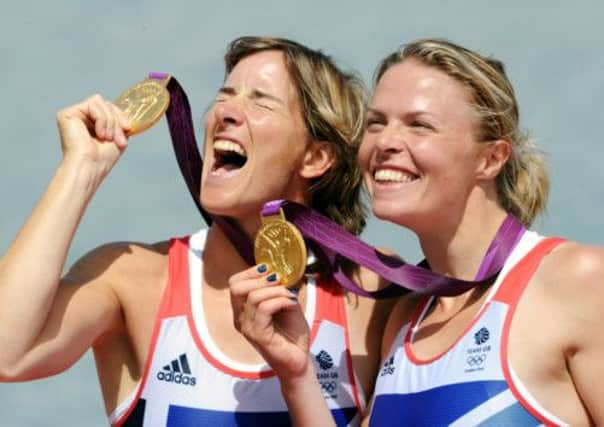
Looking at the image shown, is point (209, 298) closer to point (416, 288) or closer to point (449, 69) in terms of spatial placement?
point (416, 288)

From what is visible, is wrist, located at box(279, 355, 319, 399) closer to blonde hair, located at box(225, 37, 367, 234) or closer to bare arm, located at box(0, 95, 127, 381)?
bare arm, located at box(0, 95, 127, 381)

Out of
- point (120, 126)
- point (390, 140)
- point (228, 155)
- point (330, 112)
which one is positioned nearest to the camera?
point (390, 140)

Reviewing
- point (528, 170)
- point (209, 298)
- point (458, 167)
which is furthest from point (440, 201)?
point (209, 298)

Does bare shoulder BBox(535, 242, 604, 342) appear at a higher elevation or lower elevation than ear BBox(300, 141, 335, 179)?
lower

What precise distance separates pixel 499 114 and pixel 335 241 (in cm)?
114

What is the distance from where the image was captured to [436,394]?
6.86 metres

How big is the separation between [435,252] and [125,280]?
1.66 m

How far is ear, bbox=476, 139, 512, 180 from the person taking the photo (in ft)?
23.9

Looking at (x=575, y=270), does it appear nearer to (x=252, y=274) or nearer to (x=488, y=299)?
(x=488, y=299)

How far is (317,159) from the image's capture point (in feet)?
26.5

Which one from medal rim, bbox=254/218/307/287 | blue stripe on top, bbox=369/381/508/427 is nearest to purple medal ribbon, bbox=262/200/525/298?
medal rim, bbox=254/218/307/287

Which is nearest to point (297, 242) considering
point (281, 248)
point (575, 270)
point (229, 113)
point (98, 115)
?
point (281, 248)

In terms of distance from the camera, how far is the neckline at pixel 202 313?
24.1ft

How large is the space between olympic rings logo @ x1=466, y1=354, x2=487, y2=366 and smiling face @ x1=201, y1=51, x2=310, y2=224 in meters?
1.62
